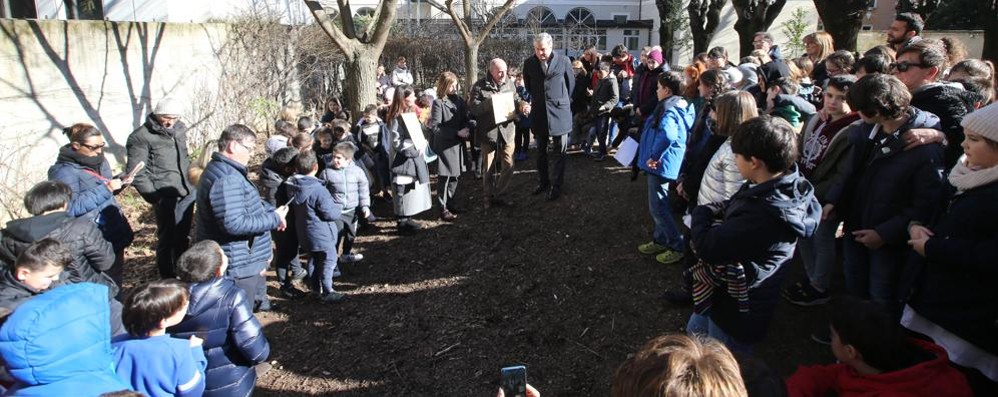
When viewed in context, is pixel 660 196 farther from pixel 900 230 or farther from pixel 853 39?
pixel 853 39

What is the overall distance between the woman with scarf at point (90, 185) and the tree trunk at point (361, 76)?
4053mm

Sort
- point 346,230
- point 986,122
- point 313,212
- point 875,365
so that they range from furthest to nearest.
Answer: point 346,230 → point 313,212 → point 986,122 → point 875,365

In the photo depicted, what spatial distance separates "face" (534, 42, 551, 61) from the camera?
6.27 meters

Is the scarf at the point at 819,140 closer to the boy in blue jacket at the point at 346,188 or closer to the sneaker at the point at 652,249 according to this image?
the sneaker at the point at 652,249

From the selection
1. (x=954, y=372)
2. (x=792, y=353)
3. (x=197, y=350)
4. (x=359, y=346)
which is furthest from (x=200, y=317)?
(x=792, y=353)

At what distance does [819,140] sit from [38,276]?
15.4ft

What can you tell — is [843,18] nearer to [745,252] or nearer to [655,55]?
[655,55]

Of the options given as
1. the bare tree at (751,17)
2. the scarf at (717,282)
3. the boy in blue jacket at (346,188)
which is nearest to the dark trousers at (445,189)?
the boy in blue jacket at (346,188)

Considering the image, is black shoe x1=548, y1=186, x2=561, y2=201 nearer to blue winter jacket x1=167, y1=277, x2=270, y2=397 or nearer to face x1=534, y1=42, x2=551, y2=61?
face x1=534, y1=42, x2=551, y2=61

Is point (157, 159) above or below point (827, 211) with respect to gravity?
above

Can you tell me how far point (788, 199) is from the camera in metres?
2.47

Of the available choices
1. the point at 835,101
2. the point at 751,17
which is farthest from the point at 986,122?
the point at 751,17

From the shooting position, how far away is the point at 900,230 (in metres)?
2.88

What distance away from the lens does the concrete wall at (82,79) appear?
7103 millimetres
